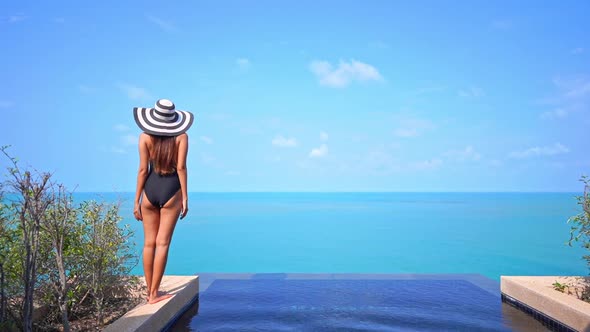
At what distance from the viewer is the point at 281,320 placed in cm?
507

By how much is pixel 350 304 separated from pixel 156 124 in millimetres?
2872

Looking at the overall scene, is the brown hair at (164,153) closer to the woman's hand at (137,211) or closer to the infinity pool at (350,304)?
the woman's hand at (137,211)

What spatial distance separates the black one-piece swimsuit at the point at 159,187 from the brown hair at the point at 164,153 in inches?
2.2

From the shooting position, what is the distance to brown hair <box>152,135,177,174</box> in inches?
186

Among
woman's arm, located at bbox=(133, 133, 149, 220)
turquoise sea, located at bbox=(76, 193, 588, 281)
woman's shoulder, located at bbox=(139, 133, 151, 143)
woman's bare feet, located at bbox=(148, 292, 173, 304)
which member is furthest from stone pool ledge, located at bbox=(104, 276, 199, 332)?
turquoise sea, located at bbox=(76, 193, 588, 281)

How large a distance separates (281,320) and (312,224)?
22788mm

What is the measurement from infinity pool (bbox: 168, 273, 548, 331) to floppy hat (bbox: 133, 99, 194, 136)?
1837 mm

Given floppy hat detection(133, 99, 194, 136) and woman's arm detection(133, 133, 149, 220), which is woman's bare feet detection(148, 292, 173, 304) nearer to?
woman's arm detection(133, 133, 149, 220)

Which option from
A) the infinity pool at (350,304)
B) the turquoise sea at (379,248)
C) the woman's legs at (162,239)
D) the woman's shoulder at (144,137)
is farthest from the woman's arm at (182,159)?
the turquoise sea at (379,248)

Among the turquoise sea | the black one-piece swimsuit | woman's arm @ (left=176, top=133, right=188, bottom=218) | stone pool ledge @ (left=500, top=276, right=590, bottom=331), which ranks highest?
woman's arm @ (left=176, top=133, right=188, bottom=218)

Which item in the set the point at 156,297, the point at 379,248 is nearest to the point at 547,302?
the point at 156,297

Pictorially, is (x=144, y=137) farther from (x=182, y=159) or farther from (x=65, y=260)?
(x=65, y=260)

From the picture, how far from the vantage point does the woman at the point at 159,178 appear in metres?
4.73

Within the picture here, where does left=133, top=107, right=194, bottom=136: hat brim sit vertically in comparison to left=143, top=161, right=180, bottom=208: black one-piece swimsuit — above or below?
above
